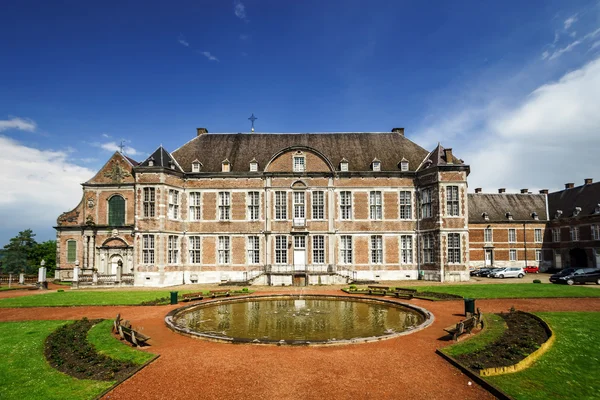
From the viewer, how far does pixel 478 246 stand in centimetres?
4600

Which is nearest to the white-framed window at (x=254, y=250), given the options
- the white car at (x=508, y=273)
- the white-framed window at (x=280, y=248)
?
the white-framed window at (x=280, y=248)

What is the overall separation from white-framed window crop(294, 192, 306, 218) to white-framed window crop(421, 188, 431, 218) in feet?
37.2

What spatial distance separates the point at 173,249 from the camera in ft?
104

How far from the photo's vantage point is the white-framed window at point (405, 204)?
33312mm

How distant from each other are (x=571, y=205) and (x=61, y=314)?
182 ft

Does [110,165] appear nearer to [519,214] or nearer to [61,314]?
[61,314]

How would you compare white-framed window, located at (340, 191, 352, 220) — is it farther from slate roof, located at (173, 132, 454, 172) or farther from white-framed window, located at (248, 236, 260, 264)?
white-framed window, located at (248, 236, 260, 264)

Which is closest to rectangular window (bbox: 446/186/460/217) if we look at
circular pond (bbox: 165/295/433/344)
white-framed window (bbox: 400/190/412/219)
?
white-framed window (bbox: 400/190/412/219)

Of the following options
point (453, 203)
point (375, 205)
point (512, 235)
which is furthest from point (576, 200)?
point (375, 205)

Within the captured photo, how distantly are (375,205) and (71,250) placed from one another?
1238 inches

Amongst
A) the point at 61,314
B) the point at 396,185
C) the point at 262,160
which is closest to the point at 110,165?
the point at 262,160

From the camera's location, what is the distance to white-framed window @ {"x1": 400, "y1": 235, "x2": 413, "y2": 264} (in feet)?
108

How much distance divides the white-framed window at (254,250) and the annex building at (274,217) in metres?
0.10

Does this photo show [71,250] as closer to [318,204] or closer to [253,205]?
[253,205]
